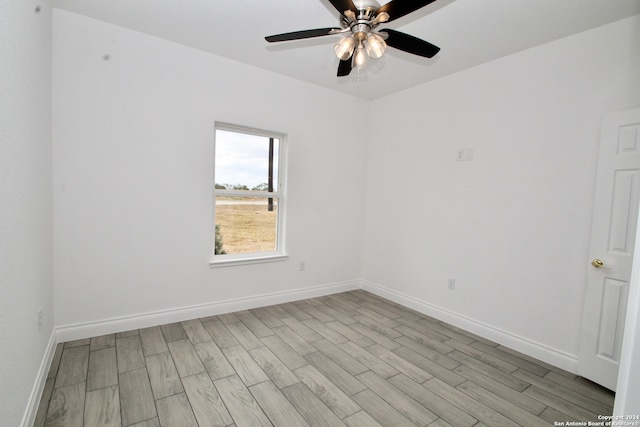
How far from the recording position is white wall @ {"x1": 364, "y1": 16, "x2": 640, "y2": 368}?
7.72ft

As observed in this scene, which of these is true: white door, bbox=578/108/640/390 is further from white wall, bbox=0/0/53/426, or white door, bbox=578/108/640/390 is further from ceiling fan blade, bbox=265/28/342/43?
white wall, bbox=0/0/53/426

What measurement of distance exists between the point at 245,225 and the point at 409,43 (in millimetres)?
2506

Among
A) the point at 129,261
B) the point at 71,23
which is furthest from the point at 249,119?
the point at 129,261

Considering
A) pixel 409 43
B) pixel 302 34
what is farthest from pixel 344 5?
pixel 409 43

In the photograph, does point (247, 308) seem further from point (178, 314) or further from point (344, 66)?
point (344, 66)

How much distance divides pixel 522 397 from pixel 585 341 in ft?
2.45

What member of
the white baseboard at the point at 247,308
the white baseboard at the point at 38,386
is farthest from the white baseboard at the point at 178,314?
the white baseboard at the point at 38,386

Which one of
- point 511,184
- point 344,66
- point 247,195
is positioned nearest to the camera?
point 344,66

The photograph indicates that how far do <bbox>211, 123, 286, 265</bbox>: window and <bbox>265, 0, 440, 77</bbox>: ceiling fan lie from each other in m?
1.66

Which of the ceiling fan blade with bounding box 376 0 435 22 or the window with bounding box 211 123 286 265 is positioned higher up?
the ceiling fan blade with bounding box 376 0 435 22

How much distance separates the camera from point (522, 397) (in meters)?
2.05

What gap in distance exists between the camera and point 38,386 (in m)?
1.79

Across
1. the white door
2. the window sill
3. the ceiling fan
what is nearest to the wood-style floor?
the white door

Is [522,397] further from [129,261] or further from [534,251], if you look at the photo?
[129,261]
